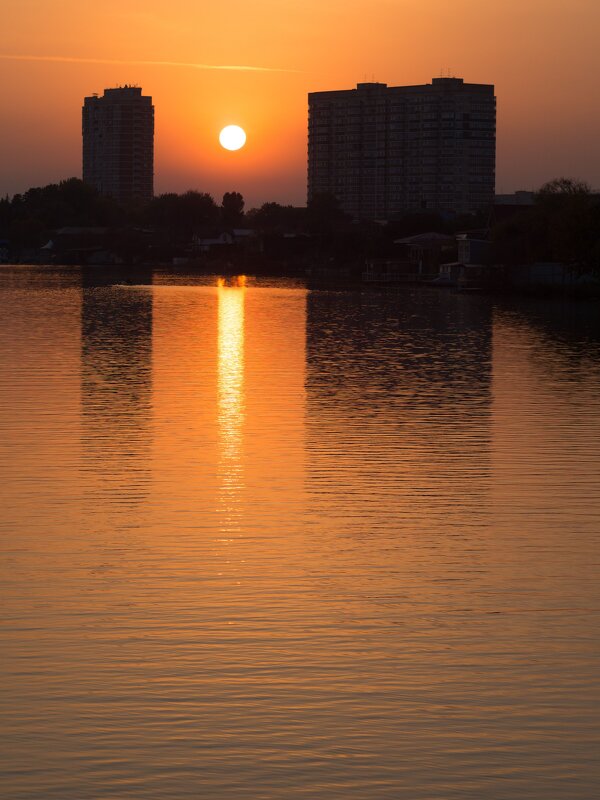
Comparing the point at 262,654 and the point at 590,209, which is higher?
the point at 590,209

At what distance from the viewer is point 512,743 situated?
8.08 meters

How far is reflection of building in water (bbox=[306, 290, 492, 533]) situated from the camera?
51.8 ft

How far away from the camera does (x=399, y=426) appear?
74.5 ft

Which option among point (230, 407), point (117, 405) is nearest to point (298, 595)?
point (230, 407)

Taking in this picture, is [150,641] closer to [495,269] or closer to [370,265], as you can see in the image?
[495,269]

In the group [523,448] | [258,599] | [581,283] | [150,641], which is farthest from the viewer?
[581,283]

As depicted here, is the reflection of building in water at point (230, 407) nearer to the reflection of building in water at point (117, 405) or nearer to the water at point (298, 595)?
the water at point (298, 595)

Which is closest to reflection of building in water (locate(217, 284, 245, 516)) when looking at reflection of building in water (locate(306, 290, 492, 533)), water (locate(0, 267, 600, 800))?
water (locate(0, 267, 600, 800))

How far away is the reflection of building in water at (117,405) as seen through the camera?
17.3 m

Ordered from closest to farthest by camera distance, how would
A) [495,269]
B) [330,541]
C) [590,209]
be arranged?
1. [330,541]
2. [590,209]
3. [495,269]

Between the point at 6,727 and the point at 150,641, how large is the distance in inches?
75.7

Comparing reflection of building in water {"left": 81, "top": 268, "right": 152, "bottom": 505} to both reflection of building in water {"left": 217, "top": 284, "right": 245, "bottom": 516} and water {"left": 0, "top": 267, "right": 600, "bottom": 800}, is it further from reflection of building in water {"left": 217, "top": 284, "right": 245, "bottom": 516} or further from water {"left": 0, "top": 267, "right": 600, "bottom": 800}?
reflection of building in water {"left": 217, "top": 284, "right": 245, "bottom": 516}

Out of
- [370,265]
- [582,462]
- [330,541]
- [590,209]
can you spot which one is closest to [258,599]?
[330,541]

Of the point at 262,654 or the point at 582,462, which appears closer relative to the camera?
the point at 262,654
